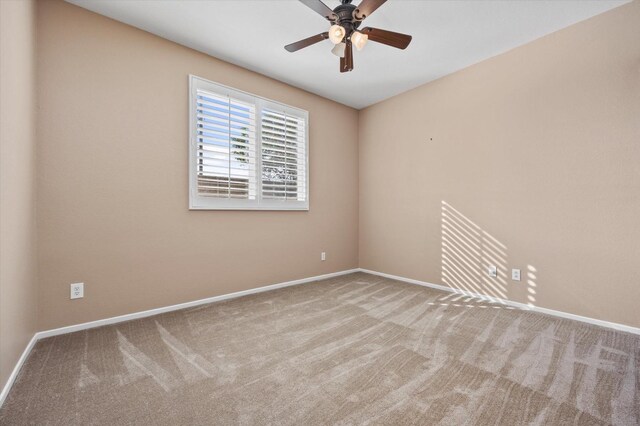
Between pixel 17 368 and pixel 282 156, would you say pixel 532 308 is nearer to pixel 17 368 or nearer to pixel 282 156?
pixel 282 156

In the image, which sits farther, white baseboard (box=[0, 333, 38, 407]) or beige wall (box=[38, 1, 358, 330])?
beige wall (box=[38, 1, 358, 330])

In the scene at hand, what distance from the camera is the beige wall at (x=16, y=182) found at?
1.59 m

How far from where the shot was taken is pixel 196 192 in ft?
10.2

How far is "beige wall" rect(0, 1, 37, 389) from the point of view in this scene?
62.7 inches

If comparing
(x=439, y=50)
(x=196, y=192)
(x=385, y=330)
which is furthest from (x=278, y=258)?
(x=439, y=50)

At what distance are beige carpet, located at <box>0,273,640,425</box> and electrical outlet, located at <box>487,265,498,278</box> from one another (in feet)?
1.59

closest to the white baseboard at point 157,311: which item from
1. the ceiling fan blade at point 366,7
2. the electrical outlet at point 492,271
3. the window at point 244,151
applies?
the window at point 244,151

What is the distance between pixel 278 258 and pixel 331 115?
8.05 feet

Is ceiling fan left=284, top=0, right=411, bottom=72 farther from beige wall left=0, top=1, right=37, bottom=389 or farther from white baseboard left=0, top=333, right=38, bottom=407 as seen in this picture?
white baseboard left=0, top=333, right=38, bottom=407

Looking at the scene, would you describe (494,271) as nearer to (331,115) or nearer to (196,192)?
(331,115)

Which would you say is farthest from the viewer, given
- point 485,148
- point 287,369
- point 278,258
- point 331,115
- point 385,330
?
point 331,115

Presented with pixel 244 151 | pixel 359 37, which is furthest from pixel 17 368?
pixel 359 37

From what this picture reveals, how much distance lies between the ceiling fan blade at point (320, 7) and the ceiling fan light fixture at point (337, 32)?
82 millimetres

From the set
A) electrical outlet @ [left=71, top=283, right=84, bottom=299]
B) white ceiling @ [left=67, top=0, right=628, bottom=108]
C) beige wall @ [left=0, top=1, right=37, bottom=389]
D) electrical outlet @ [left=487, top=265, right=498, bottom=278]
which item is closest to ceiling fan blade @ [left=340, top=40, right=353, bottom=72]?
white ceiling @ [left=67, top=0, right=628, bottom=108]
